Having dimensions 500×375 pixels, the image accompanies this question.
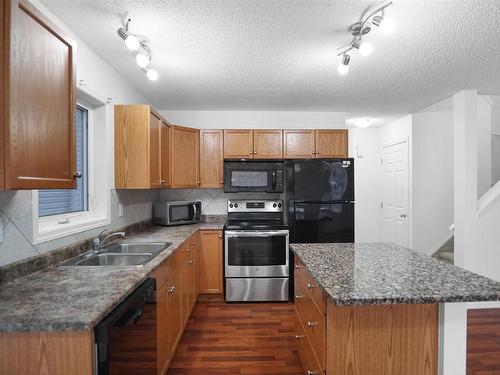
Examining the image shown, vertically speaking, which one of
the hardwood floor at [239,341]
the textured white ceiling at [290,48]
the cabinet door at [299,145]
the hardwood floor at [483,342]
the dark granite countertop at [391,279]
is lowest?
the hardwood floor at [483,342]

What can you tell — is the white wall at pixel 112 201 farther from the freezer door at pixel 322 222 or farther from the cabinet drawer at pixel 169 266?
the freezer door at pixel 322 222

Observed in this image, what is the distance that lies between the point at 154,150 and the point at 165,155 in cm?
39

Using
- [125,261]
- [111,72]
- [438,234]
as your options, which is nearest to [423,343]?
[125,261]

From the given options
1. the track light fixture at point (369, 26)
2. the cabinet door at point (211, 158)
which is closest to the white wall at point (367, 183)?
the cabinet door at point (211, 158)

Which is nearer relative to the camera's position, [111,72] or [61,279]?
[61,279]

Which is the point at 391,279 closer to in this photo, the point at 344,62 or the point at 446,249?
the point at 344,62

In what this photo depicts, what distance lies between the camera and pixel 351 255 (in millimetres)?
1739

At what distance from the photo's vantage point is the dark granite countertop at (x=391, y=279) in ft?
3.48

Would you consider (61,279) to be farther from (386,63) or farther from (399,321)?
(386,63)

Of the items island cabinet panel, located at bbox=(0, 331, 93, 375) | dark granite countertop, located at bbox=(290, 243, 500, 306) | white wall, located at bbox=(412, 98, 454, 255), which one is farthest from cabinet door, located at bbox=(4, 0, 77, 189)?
white wall, located at bbox=(412, 98, 454, 255)

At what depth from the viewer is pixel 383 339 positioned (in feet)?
3.99

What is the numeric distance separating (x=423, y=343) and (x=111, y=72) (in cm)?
293

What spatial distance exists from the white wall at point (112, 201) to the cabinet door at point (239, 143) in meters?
1.12

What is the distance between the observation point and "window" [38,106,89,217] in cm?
182
